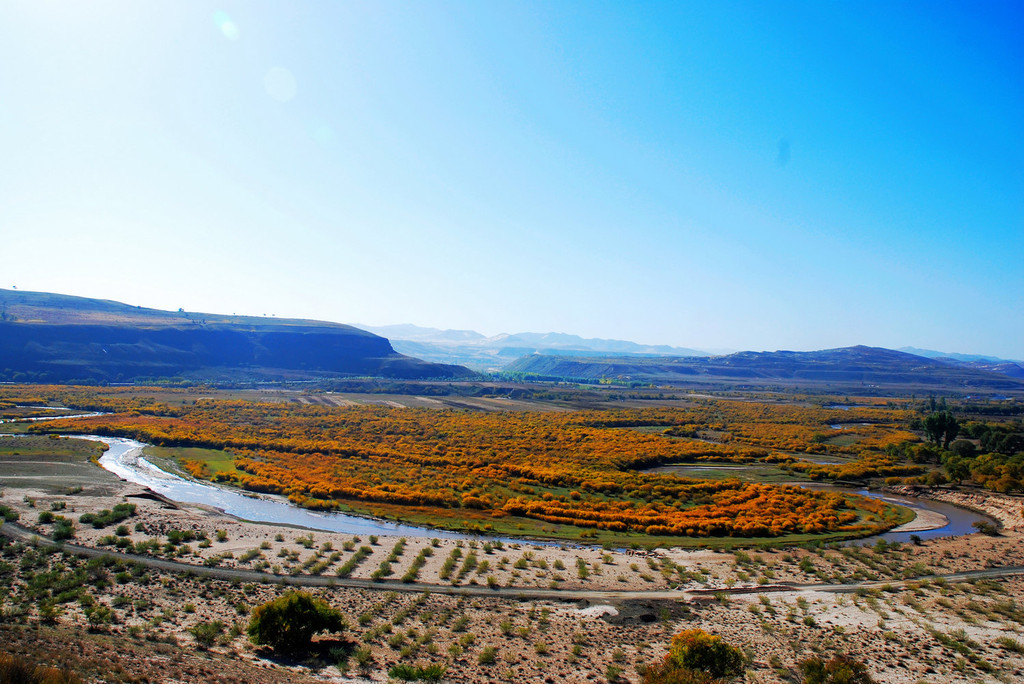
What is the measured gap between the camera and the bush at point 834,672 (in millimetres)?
15266

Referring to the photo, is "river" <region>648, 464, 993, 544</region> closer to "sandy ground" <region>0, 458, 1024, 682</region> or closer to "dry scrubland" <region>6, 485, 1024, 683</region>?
"sandy ground" <region>0, 458, 1024, 682</region>

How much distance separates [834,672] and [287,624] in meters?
16.8

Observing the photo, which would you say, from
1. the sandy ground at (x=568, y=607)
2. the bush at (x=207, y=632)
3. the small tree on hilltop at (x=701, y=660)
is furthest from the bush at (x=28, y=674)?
the small tree on hilltop at (x=701, y=660)

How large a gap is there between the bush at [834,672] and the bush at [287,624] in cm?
1536

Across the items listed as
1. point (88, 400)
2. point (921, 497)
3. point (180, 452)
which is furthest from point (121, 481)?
point (88, 400)

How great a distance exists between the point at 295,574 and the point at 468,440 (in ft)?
154

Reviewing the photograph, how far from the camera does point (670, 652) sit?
16.3 meters

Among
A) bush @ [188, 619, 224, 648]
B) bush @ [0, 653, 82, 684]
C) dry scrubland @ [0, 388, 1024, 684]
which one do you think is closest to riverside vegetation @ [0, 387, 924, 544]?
dry scrubland @ [0, 388, 1024, 684]

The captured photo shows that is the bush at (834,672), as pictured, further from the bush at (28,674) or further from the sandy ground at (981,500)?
the sandy ground at (981,500)

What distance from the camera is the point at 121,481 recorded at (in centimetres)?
4069

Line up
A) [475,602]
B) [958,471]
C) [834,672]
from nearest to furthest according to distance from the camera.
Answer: [834,672] → [475,602] → [958,471]

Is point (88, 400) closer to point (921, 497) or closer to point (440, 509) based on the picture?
point (440, 509)

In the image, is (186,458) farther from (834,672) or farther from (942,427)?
(942,427)

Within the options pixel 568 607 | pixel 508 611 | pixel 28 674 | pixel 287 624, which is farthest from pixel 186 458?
pixel 28 674
